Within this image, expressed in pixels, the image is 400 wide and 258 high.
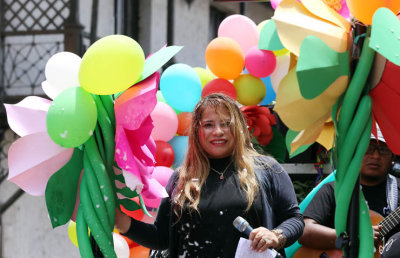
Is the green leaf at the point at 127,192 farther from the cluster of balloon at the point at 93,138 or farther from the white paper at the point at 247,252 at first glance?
the white paper at the point at 247,252

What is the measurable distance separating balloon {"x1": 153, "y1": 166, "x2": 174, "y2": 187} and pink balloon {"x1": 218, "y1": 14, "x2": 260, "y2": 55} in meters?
1.02

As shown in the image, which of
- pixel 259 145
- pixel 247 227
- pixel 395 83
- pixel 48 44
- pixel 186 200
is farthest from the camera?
pixel 48 44

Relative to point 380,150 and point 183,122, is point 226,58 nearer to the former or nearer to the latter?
point 183,122

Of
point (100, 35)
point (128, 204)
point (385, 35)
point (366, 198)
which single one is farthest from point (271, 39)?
point (100, 35)

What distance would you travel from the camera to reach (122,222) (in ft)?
8.84

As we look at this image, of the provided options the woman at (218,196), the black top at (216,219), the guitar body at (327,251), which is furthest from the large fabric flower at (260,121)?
the black top at (216,219)

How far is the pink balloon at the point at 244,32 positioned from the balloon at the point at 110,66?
1.75m

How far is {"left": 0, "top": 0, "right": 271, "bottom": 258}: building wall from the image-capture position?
359 inches

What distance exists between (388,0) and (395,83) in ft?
0.90

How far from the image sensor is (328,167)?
4.21m

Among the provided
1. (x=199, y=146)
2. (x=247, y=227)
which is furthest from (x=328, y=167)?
(x=247, y=227)

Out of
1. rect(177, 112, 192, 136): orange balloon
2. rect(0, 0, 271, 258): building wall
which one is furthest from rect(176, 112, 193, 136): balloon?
rect(0, 0, 271, 258): building wall

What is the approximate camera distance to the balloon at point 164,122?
3875 mm

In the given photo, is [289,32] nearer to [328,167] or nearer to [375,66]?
[375,66]
